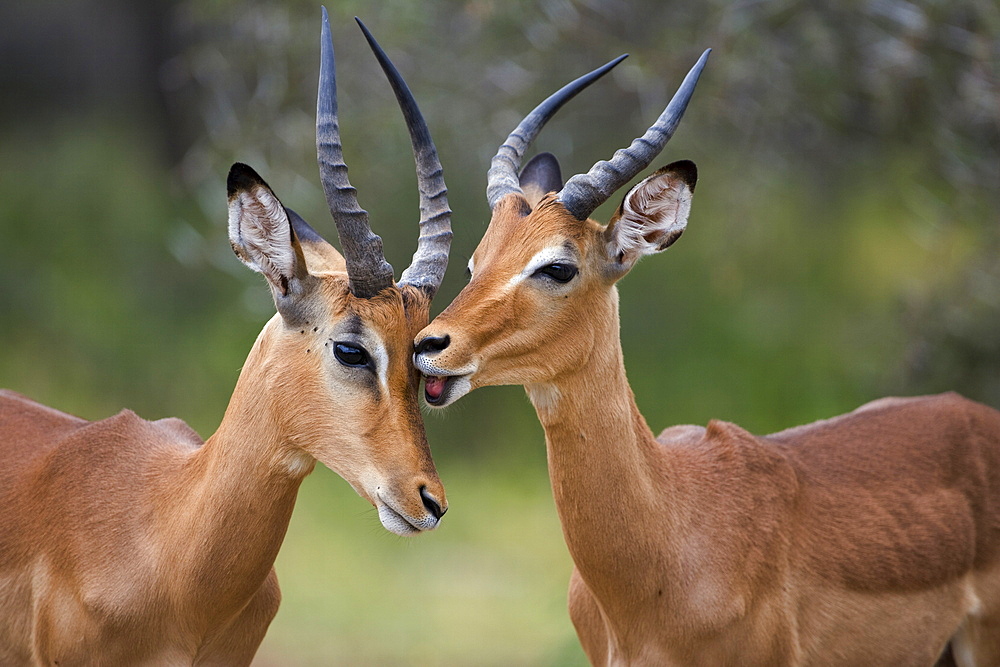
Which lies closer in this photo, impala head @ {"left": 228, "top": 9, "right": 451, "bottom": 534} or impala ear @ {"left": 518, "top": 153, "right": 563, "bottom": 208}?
impala head @ {"left": 228, "top": 9, "right": 451, "bottom": 534}

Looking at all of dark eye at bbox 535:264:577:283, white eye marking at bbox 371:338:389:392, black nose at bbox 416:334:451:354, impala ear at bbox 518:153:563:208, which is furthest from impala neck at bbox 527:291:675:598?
impala ear at bbox 518:153:563:208

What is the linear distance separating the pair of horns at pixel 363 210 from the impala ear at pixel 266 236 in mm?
170

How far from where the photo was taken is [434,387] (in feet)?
13.4

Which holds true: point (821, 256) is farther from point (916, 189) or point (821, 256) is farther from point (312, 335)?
point (312, 335)

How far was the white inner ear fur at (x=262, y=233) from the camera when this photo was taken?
4.00m

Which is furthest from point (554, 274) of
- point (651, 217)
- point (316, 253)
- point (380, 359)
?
point (316, 253)

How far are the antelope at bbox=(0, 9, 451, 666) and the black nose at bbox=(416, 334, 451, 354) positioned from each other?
0.42 ft

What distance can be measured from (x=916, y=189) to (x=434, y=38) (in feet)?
14.8

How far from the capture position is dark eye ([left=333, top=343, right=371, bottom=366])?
4043mm

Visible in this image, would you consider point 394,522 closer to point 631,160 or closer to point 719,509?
point 719,509

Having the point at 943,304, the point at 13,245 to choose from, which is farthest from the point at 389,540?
the point at 13,245

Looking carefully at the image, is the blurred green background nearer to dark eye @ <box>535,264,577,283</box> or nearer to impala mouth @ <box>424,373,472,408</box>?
impala mouth @ <box>424,373,472,408</box>

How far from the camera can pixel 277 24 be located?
7.81 meters

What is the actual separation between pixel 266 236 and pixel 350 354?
0.50 metres
